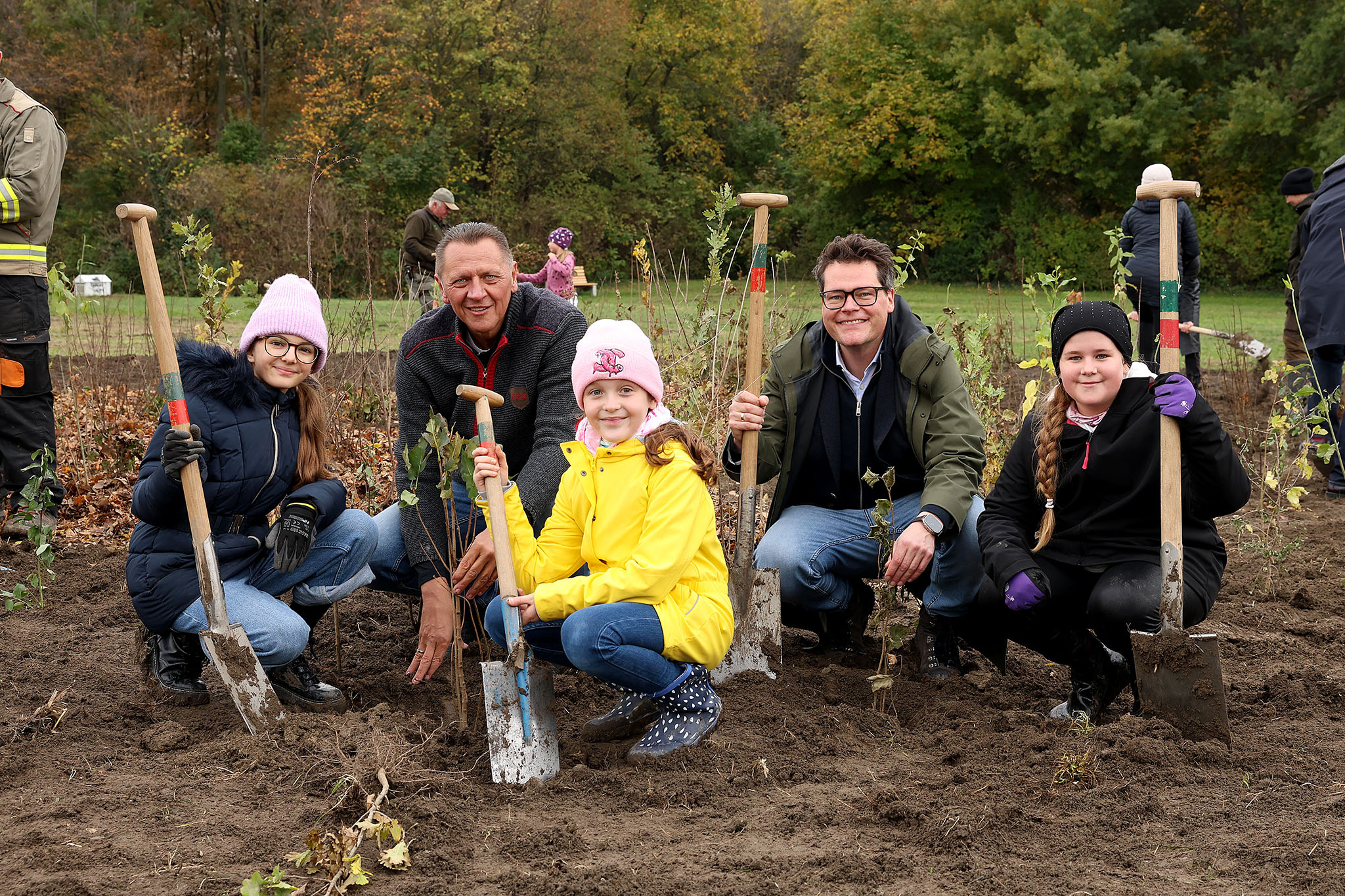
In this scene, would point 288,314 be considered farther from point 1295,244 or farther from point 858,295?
point 1295,244

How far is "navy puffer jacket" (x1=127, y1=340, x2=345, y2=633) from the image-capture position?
10.7 ft

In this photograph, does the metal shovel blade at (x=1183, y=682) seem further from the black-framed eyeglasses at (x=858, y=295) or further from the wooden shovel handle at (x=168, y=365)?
the wooden shovel handle at (x=168, y=365)

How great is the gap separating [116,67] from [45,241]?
23.9m

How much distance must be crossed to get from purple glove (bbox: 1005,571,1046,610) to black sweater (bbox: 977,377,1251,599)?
21 millimetres

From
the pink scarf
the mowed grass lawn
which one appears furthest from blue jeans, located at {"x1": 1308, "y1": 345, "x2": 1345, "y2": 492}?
the pink scarf

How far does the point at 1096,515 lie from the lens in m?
3.27

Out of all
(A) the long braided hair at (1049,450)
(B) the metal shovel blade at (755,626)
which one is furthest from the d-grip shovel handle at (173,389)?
(A) the long braided hair at (1049,450)

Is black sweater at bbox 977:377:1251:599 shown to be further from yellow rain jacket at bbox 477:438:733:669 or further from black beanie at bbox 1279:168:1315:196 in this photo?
black beanie at bbox 1279:168:1315:196

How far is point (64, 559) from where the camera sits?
195 inches

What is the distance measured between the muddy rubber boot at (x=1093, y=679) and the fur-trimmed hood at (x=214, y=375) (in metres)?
2.57

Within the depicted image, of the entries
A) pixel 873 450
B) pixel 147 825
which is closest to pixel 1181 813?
pixel 873 450

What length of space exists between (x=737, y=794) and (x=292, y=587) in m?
1.64

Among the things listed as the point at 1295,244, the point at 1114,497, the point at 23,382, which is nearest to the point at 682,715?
the point at 1114,497

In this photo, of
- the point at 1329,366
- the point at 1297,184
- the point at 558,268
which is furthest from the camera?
the point at 558,268
